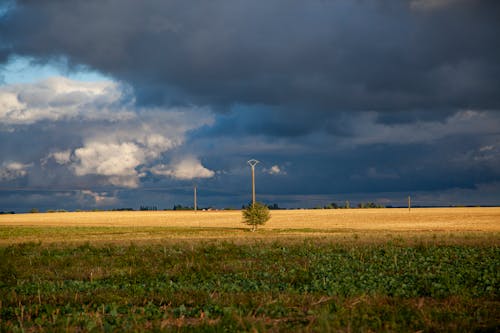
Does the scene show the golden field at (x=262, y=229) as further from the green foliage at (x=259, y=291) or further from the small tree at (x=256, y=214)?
the green foliage at (x=259, y=291)

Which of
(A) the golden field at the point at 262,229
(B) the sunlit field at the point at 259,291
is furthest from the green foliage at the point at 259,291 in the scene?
(A) the golden field at the point at 262,229

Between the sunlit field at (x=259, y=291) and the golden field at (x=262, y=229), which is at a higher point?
the sunlit field at (x=259, y=291)

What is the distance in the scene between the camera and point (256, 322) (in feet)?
41.0

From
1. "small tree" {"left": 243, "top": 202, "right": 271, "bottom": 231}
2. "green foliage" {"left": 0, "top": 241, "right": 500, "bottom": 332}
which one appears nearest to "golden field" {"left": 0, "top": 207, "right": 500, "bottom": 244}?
"small tree" {"left": 243, "top": 202, "right": 271, "bottom": 231}

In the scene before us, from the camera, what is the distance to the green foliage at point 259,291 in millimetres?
12781

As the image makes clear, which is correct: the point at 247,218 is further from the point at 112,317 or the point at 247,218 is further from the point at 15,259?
the point at 112,317

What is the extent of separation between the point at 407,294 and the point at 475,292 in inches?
85.7

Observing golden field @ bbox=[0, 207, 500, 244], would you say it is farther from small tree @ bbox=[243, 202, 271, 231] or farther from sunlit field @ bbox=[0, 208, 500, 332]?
sunlit field @ bbox=[0, 208, 500, 332]

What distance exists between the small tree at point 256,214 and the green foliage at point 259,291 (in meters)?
40.1

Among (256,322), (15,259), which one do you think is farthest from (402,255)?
(15,259)

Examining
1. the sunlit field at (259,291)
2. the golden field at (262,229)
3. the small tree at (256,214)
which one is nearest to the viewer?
the sunlit field at (259,291)

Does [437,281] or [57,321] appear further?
[437,281]

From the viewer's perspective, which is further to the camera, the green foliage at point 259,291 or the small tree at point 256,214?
the small tree at point 256,214

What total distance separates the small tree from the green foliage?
40111 mm
